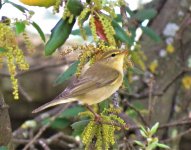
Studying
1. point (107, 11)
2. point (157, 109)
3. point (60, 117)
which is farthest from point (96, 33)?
point (157, 109)

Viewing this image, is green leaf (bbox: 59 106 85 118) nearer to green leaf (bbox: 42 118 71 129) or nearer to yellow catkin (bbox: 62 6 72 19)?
green leaf (bbox: 42 118 71 129)

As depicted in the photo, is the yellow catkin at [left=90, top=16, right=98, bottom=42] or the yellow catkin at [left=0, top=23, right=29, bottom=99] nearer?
the yellow catkin at [left=0, top=23, right=29, bottom=99]

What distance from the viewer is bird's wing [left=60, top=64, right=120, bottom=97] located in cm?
215

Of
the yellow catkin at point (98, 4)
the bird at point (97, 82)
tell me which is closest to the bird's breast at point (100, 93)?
the bird at point (97, 82)

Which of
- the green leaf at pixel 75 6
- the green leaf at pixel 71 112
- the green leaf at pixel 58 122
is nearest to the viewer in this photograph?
the green leaf at pixel 75 6

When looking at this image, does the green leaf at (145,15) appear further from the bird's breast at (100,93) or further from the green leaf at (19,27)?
the green leaf at (19,27)

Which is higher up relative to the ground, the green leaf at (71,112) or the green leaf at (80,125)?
the green leaf at (80,125)

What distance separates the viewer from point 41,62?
5.48 metres

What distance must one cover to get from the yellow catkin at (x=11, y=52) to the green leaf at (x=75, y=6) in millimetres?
259

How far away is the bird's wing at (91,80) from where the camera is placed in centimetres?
215

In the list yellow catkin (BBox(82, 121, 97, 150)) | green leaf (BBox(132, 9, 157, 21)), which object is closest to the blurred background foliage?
green leaf (BBox(132, 9, 157, 21))

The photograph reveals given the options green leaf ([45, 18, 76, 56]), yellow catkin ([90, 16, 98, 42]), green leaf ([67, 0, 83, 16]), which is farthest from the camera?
green leaf ([45, 18, 76, 56])

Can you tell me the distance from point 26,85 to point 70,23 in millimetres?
3431

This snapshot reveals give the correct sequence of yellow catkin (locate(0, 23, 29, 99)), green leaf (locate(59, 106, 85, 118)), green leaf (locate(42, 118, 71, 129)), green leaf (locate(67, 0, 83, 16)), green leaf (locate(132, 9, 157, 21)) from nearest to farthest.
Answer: yellow catkin (locate(0, 23, 29, 99)) < green leaf (locate(67, 0, 83, 16)) < green leaf (locate(132, 9, 157, 21)) < green leaf (locate(59, 106, 85, 118)) < green leaf (locate(42, 118, 71, 129))
